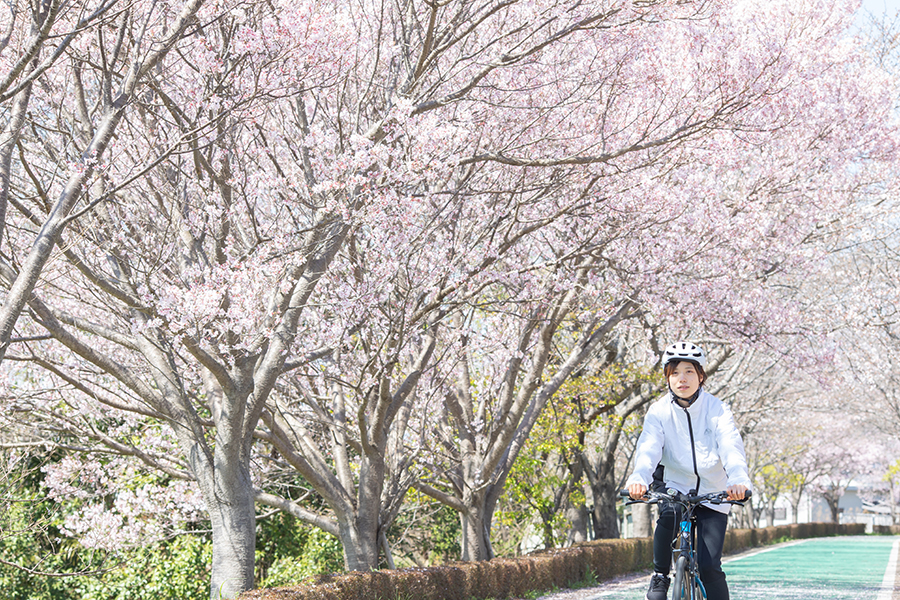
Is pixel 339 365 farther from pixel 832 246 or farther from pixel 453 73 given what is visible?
pixel 832 246

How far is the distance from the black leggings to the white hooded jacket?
12 centimetres

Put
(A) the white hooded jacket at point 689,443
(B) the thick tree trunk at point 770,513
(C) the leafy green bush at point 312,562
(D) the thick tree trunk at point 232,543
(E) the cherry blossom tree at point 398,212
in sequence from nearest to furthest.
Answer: (A) the white hooded jacket at point 689,443 → (E) the cherry blossom tree at point 398,212 → (D) the thick tree trunk at point 232,543 → (C) the leafy green bush at point 312,562 → (B) the thick tree trunk at point 770,513

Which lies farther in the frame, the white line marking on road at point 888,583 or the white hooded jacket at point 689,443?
the white line marking on road at point 888,583

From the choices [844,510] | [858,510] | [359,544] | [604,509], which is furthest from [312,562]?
[858,510]

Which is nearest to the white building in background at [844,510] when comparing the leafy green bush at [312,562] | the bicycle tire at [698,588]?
the leafy green bush at [312,562]

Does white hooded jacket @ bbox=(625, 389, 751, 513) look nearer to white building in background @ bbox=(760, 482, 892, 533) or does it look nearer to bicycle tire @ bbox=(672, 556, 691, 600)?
bicycle tire @ bbox=(672, 556, 691, 600)

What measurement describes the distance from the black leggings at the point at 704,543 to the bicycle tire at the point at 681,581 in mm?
202

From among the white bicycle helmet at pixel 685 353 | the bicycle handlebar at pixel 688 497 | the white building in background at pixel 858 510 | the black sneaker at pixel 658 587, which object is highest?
the white bicycle helmet at pixel 685 353

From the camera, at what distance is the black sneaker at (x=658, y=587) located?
4.88 metres

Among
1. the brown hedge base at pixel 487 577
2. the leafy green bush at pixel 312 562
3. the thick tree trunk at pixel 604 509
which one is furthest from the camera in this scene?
the thick tree trunk at pixel 604 509

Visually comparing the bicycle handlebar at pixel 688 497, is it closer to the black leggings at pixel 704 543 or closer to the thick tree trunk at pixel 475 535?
the black leggings at pixel 704 543

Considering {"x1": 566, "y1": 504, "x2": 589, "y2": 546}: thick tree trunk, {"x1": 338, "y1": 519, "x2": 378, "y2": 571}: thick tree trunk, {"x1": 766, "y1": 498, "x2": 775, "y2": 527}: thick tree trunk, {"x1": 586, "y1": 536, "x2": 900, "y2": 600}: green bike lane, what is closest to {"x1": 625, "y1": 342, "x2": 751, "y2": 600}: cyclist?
{"x1": 338, "y1": 519, "x2": 378, "y2": 571}: thick tree trunk

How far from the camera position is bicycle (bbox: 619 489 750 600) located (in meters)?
4.68

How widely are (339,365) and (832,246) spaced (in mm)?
11169
